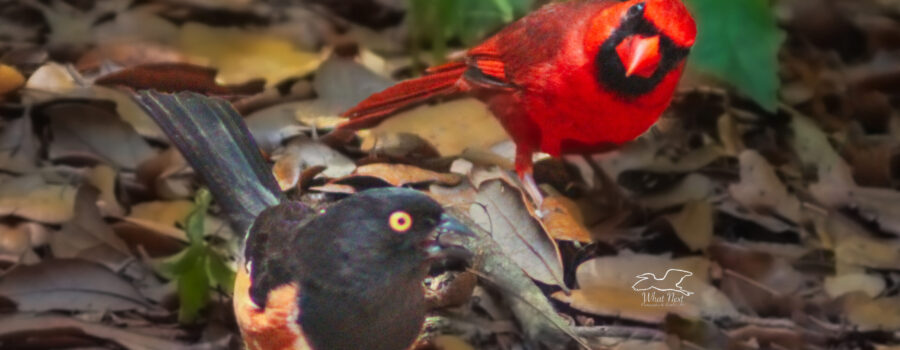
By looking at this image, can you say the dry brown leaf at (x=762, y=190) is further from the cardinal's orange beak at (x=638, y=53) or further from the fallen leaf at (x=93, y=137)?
the fallen leaf at (x=93, y=137)

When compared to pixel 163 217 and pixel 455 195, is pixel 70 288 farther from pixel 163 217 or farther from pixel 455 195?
pixel 455 195

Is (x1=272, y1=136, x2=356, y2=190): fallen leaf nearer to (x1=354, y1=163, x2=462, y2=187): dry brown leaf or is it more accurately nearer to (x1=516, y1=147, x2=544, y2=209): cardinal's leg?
(x1=354, y1=163, x2=462, y2=187): dry brown leaf

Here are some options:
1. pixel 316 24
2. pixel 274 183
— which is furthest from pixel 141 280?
pixel 316 24

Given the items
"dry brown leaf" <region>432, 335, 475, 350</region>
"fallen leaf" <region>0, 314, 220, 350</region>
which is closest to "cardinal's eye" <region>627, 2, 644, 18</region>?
"dry brown leaf" <region>432, 335, 475, 350</region>

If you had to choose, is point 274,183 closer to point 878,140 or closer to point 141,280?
point 141,280

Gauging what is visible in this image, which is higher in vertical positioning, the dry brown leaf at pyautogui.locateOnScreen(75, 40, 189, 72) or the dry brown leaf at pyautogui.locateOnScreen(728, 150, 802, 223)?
the dry brown leaf at pyautogui.locateOnScreen(728, 150, 802, 223)

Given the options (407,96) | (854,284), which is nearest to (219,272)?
(407,96)
